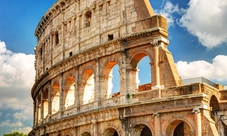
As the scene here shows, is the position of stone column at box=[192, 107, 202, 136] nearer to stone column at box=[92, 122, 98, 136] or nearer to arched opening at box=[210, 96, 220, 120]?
arched opening at box=[210, 96, 220, 120]

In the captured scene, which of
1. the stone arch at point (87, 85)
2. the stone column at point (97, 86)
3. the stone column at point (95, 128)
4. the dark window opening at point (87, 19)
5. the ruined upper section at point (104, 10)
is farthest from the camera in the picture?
the dark window opening at point (87, 19)

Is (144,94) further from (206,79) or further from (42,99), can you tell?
(42,99)

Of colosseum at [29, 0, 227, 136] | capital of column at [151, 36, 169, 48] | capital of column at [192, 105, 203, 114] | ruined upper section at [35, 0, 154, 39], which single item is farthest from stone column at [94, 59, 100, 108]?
capital of column at [192, 105, 203, 114]

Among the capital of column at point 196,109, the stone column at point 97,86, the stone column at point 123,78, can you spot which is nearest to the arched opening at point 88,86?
the stone column at point 97,86

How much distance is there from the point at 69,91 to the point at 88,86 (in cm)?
216

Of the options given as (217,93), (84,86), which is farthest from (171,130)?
(84,86)

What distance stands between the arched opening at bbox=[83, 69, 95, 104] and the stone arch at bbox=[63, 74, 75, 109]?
161 cm

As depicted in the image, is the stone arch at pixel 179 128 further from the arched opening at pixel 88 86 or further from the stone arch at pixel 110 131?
the arched opening at pixel 88 86

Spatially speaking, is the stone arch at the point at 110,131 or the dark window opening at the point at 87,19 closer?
the stone arch at the point at 110,131

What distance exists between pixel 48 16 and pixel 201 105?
58.2 ft

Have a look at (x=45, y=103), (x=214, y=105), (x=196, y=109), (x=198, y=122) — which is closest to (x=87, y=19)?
(x=45, y=103)

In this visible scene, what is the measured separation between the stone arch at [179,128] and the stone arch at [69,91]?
29.7ft

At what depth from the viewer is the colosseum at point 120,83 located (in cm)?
2195

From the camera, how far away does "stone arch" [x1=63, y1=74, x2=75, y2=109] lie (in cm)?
2955
